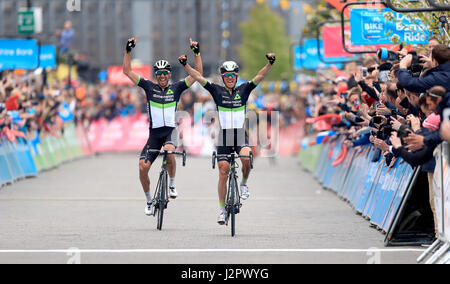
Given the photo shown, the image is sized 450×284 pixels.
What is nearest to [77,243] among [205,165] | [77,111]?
[205,165]

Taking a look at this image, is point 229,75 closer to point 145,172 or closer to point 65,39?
point 145,172

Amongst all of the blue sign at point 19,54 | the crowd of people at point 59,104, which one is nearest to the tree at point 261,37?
the crowd of people at point 59,104

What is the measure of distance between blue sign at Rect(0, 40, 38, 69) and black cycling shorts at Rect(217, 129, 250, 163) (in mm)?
10686

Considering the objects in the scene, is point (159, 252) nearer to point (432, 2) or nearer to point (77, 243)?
point (77, 243)

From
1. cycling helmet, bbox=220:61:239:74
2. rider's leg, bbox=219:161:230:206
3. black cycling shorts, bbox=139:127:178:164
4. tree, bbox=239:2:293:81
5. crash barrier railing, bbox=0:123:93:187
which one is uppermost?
cycling helmet, bbox=220:61:239:74

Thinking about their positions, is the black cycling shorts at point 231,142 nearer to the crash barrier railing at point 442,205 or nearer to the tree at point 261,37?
the crash barrier railing at point 442,205

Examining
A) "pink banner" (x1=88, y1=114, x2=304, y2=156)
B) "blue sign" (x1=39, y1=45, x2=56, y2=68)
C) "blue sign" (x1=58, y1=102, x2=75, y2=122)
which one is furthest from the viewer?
"pink banner" (x1=88, y1=114, x2=304, y2=156)

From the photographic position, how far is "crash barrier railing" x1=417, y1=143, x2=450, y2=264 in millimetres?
10195

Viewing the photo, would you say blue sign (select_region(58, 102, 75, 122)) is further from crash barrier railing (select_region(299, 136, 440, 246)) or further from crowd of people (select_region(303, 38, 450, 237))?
crowd of people (select_region(303, 38, 450, 237))

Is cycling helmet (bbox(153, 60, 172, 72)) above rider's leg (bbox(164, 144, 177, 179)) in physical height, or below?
above

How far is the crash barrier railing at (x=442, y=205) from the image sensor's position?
10.2m

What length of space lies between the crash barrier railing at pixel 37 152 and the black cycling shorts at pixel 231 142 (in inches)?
325

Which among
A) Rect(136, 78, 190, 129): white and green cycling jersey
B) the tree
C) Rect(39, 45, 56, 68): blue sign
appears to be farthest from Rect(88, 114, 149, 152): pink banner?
the tree

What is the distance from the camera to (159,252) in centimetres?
1156
